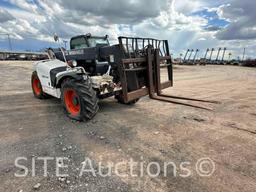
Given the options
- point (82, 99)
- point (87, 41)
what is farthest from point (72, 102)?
point (87, 41)

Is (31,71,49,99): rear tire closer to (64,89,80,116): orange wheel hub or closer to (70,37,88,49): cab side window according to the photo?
(70,37,88,49): cab side window

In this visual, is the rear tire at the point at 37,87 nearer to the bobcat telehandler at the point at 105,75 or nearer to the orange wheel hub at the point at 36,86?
the orange wheel hub at the point at 36,86

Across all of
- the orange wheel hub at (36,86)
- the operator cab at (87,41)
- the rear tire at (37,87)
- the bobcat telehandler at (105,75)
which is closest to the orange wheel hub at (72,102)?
the bobcat telehandler at (105,75)

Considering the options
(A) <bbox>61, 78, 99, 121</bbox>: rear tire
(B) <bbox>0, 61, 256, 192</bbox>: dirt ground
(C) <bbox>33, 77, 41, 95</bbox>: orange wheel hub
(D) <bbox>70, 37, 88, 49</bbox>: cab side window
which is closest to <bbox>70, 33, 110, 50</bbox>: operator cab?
(D) <bbox>70, 37, 88, 49</bbox>: cab side window

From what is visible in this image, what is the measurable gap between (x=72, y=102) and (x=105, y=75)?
1074mm

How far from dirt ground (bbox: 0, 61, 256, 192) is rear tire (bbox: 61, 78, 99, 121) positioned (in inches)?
8.4

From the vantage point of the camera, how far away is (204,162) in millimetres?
3352

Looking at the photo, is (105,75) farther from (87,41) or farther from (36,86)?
(36,86)

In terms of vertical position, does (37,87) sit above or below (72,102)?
above

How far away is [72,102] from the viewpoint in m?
5.58

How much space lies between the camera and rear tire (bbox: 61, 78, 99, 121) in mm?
4938

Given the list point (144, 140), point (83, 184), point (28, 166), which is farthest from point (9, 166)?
point (144, 140)

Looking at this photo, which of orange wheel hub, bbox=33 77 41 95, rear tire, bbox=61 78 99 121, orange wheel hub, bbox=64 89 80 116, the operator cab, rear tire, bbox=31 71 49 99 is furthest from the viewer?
orange wheel hub, bbox=33 77 41 95

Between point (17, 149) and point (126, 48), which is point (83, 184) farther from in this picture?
point (126, 48)
